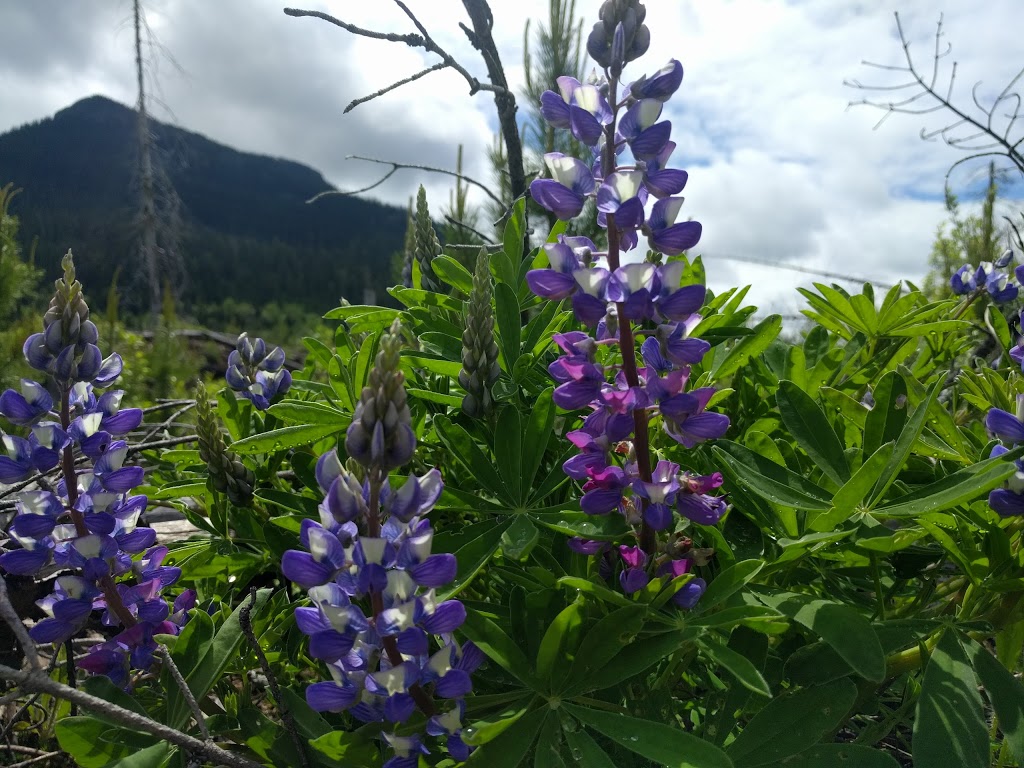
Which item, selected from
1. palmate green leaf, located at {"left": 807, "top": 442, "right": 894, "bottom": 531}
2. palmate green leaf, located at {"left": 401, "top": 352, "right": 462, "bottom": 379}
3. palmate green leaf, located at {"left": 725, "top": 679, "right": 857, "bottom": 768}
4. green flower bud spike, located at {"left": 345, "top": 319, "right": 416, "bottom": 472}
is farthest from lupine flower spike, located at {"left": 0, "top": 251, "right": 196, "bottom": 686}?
palmate green leaf, located at {"left": 807, "top": 442, "right": 894, "bottom": 531}

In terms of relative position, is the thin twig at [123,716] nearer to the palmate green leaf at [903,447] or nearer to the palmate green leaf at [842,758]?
the palmate green leaf at [842,758]

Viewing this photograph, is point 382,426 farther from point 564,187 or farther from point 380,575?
point 564,187

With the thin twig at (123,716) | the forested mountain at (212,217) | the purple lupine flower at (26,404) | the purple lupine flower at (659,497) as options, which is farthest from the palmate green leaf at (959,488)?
the forested mountain at (212,217)

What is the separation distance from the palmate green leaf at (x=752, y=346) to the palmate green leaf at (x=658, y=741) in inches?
28.0

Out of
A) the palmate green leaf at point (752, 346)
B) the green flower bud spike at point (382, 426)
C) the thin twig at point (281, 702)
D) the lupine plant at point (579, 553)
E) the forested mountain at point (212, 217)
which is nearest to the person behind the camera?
the green flower bud spike at point (382, 426)

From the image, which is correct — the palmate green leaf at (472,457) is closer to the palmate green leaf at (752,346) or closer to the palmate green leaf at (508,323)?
the palmate green leaf at (508,323)

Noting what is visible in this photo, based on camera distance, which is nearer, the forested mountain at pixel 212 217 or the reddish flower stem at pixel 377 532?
the reddish flower stem at pixel 377 532

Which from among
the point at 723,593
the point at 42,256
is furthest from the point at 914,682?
the point at 42,256

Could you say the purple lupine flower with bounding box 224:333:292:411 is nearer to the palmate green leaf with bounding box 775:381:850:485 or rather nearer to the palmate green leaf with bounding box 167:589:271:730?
the palmate green leaf with bounding box 167:589:271:730

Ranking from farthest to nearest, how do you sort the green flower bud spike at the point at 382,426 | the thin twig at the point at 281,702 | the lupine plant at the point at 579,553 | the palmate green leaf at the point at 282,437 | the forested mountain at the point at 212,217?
1. the forested mountain at the point at 212,217
2. the palmate green leaf at the point at 282,437
3. the thin twig at the point at 281,702
4. the lupine plant at the point at 579,553
5. the green flower bud spike at the point at 382,426

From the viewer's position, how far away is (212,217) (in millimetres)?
95938

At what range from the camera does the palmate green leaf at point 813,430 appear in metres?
1.07

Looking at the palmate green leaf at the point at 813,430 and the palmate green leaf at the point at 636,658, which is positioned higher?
the palmate green leaf at the point at 813,430

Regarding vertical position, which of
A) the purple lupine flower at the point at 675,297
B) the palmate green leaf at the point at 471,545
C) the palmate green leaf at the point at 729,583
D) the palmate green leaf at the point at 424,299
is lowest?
the palmate green leaf at the point at 729,583
